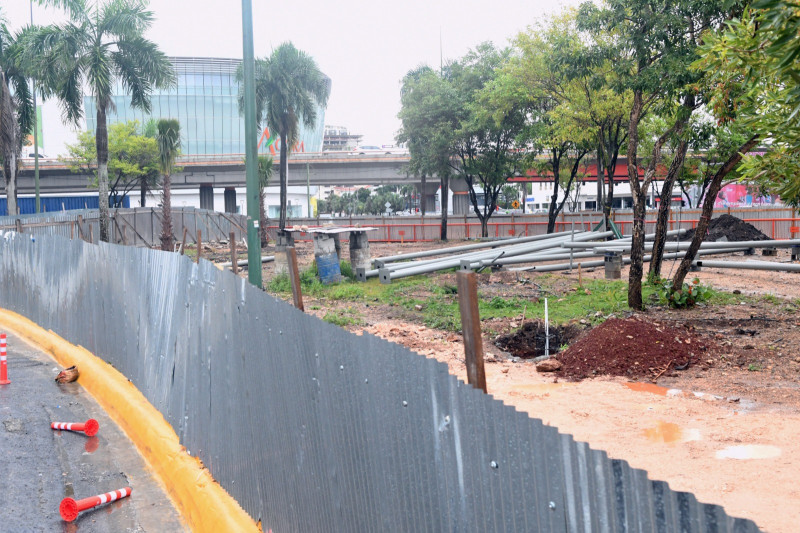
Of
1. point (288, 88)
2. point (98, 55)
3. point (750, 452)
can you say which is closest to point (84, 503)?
point (750, 452)

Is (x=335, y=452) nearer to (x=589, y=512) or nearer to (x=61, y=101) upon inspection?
(x=589, y=512)

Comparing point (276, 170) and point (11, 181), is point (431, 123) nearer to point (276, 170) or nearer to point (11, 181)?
point (11, 181)

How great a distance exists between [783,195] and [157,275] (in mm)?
7334

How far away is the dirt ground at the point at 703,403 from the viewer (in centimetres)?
646

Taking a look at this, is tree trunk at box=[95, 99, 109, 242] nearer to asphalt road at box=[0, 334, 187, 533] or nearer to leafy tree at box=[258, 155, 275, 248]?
leafy tree at box=[258, 155, 275, 248]

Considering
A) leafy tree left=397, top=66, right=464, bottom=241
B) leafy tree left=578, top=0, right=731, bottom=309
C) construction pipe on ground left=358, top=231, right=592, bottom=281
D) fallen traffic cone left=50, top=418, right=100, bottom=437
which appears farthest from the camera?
leafy tree left=397, top=66, right=464, bottom=241

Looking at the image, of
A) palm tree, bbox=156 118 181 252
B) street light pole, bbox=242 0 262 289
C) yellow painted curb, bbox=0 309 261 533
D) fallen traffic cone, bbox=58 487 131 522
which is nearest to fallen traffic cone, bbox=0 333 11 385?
yellow painted curb, bbox=0 309 261 533

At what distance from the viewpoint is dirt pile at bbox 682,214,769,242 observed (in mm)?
32344

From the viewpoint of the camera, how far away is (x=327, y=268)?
22.9 meters

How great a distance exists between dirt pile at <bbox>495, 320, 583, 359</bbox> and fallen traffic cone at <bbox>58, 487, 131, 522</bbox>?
8.24m

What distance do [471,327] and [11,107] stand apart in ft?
149

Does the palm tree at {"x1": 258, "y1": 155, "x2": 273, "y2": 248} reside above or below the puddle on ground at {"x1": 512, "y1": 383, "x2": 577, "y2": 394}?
above

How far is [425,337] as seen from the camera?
14.5 meters

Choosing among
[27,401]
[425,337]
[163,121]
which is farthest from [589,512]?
[163,121]
